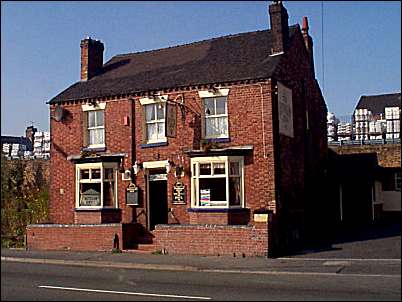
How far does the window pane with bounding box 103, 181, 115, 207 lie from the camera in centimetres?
2270

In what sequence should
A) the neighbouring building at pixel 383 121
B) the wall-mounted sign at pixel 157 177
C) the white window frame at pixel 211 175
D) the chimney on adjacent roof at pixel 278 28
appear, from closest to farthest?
the neighbouring building at pixel 383 121, the white window frame at pixel 211 175, the chimney on adjacent roof at pixel 278 28, the wall-mounted sign at pixel 157 177

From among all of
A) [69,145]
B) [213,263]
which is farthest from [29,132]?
[69,145]

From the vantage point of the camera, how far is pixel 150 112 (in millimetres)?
22469

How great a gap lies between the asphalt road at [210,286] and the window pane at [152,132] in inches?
306

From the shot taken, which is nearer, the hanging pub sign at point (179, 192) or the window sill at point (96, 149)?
the hanging pub sign at point (179, 192)

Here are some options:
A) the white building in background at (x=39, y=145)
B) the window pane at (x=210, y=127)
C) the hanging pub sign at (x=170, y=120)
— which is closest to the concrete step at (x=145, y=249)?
the hanging pub sign at (x=170, y=120)

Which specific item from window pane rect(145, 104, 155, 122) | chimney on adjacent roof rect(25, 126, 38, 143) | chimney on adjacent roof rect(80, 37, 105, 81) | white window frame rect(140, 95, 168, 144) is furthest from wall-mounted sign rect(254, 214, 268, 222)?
chimney on adjacent roof rect(25, 126, 38, 143)

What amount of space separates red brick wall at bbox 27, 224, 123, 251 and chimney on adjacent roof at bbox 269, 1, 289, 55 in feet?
27.7

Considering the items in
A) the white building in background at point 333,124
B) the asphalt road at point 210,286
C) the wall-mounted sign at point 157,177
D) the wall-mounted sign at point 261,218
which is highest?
the white building in background at point 333,124

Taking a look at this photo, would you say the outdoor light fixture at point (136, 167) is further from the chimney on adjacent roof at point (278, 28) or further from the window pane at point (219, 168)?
the chimney on adjacent roof at point (278, 28)

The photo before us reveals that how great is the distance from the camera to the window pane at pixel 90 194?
896 inches

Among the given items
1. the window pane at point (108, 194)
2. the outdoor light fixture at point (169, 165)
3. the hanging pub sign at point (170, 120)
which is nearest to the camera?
the hanging pub sign at point (170, 120)

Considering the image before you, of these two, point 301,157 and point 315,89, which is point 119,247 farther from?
point 315,89

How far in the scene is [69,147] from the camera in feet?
78.3
